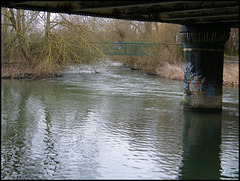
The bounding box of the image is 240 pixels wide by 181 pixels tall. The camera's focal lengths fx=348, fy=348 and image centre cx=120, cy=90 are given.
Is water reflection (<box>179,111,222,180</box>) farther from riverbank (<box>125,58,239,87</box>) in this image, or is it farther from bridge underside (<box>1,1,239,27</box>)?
riverbank (<box>125,58,239,87</box>)

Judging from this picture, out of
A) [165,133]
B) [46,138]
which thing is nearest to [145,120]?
[165,133]

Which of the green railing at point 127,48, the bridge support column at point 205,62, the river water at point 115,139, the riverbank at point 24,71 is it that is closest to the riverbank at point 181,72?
the green railing at point 127,48

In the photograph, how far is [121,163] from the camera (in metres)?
6.73

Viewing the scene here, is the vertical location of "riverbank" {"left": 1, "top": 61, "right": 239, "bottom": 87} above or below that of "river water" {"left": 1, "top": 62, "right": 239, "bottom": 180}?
above

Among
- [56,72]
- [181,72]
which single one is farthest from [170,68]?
[56,72]

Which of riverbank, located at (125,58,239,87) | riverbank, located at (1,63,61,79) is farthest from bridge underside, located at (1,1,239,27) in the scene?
riverbank, located at (1,63,61,79)

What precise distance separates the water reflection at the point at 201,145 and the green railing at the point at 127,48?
62.9 feet

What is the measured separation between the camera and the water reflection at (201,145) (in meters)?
6.47

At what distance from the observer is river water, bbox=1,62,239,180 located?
6.37 meters

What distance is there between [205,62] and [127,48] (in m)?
22.5

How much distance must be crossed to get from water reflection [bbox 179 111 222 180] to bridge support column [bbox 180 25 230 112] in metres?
0.51

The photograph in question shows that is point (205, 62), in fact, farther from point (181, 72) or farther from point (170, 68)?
point (170, 68)

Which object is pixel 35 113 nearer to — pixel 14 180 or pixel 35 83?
pixel 14 180

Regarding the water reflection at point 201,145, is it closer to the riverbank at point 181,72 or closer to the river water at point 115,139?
the river water at point 115,139
